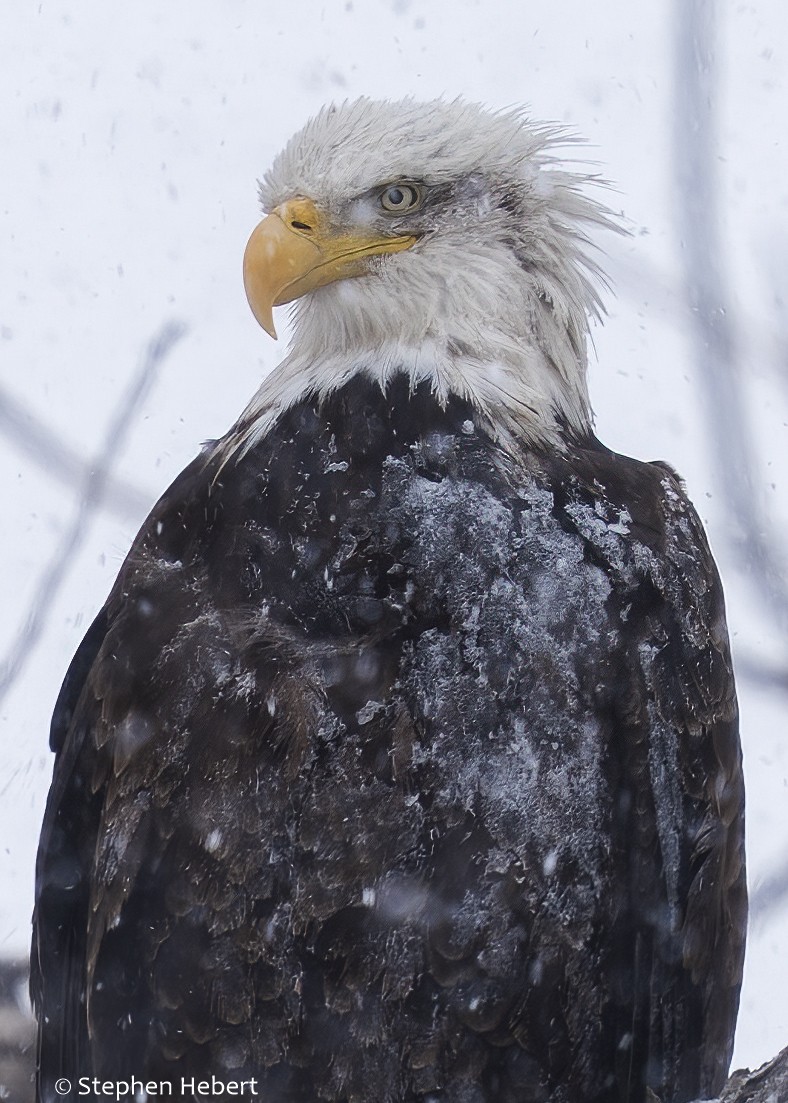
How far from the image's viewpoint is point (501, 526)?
1.93 metres

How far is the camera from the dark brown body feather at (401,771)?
6.09 feet

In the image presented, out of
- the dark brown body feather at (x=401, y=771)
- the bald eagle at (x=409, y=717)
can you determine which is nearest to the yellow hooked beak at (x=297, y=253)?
the bald eagle at (x=409, y=717)

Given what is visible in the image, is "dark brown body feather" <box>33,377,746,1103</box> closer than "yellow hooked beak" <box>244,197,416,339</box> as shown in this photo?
Yes

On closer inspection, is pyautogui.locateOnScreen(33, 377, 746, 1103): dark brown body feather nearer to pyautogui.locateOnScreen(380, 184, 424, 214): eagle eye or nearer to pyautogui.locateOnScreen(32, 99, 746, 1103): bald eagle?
pyautogui.locateOnScreen(32, 99, 746, 1103): bald eagle

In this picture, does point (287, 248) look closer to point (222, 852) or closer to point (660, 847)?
point (222, 852)

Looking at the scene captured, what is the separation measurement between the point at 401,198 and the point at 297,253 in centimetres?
21

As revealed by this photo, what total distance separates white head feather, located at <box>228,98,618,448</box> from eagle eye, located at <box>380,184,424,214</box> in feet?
0.08

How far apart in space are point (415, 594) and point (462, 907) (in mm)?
502

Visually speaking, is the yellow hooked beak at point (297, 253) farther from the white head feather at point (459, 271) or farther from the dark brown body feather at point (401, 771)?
the dark brown body feather at point (401, 771)

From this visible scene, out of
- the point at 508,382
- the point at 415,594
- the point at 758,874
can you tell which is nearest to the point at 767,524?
the point at 758,874

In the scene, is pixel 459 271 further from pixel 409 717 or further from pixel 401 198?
pixel 409 717

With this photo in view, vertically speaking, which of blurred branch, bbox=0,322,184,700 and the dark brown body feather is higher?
blurred branch, bbox=0,322,184,700

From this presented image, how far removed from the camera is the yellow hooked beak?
2021 millimetres

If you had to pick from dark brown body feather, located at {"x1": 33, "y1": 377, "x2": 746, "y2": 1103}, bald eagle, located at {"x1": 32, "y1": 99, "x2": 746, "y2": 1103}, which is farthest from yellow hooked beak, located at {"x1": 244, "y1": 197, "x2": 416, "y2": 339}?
dark brown body feather, located at {"x1": 33, "y1": 377, "x2": 746, "y2": 1103}
